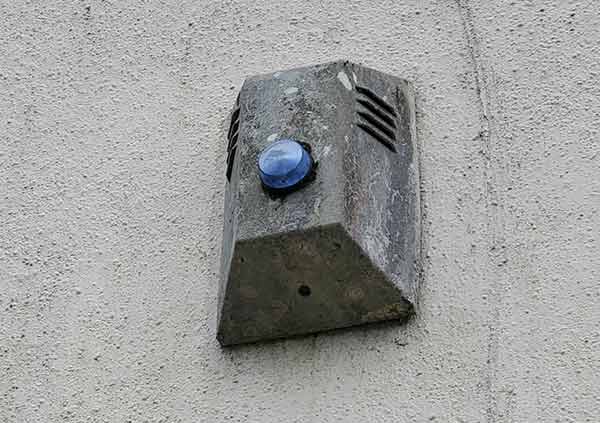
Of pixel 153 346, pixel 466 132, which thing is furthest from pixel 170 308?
pixel 466 132

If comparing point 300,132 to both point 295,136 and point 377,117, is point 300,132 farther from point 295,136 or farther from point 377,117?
point 377,117

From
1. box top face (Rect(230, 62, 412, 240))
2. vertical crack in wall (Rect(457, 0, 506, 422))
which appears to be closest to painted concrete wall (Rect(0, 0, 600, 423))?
vertical crack in wall (Rect(457, 0, 506, 422))

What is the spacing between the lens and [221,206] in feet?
5.41

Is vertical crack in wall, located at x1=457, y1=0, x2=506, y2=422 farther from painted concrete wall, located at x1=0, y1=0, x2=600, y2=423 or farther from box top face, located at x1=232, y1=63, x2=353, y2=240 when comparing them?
box top face, located at x1=232, y1=63, x2=353, y2=240

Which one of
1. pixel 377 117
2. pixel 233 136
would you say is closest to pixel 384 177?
pixel 377 117

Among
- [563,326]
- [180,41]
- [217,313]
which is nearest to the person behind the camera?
[563,326]

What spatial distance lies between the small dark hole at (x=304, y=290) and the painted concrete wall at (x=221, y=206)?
72mm

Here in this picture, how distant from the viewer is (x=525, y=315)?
145cm

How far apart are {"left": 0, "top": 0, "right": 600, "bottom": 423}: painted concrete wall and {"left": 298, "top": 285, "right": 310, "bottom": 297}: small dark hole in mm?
72

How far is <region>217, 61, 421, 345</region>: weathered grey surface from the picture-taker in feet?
4.68

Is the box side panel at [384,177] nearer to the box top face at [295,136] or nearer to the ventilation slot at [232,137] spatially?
the box top face at [295,136]

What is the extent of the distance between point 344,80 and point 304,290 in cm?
27

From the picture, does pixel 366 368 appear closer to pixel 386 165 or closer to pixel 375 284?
pixel 375 284

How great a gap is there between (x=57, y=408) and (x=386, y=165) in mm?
466
